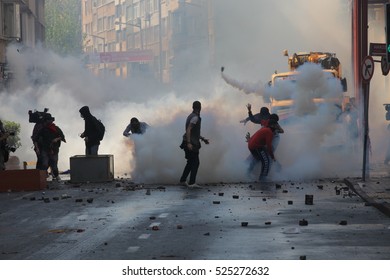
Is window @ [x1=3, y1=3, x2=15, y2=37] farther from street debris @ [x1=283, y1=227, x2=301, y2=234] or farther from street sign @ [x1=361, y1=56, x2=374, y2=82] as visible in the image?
street debris @ [x1=283, y1=227, x2=301, y2=234]

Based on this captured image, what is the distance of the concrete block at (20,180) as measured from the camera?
2302 cm

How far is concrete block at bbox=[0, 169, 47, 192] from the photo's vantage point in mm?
23016

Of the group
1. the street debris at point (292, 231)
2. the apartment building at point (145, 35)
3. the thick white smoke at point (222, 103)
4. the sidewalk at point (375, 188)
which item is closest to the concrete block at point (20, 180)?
the thick white smoke at point (222, 103)

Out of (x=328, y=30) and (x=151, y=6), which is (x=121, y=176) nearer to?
(x=328, y=30)

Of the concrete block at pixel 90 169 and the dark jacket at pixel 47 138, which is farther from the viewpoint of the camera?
the dark jacket at pixel 47 138

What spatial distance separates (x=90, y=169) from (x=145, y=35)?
266ft

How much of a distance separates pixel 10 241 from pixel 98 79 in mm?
50828

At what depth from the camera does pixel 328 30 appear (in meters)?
55.2

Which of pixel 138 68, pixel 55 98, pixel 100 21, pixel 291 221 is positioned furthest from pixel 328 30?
pixel 100 21

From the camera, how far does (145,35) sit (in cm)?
10569

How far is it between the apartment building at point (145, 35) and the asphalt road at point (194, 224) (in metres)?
51.7

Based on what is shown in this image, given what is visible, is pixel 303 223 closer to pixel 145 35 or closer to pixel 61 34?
pixel 145 35

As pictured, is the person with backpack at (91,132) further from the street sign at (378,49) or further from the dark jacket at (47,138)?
the street sign at (378,49)

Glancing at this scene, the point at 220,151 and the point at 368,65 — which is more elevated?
the point at 368,65
